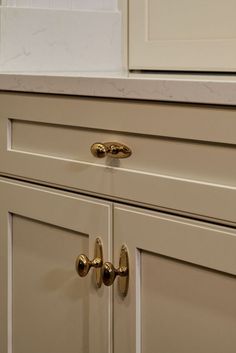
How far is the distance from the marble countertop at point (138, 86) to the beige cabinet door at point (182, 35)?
3 cm

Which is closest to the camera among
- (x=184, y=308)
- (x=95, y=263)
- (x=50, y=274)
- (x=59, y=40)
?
(x=184, y=308)

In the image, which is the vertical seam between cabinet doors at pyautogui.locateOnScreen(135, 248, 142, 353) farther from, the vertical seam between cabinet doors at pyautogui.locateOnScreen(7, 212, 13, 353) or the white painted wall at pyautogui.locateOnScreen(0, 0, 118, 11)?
the white painted wall at pyautogui.locateOnScreen(0, 0, 118, 11)

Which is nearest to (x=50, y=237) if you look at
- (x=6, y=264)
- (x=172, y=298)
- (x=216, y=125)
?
(x=6, y=264)

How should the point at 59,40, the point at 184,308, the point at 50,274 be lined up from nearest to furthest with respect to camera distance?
1. the point at 184,308
2. the point at 50,274
3. the point at 59,40

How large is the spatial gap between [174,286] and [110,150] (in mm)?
215

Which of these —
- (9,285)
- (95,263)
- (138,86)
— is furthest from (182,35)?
(9,285)

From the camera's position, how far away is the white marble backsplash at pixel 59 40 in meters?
1.44

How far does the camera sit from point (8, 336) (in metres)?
1.22

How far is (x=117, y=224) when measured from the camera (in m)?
0.97

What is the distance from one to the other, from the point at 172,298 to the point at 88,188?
0.22m

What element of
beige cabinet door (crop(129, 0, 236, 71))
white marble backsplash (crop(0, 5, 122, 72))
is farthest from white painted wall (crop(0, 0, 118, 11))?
beige cabinet door (crop(129, 0, 236, 71))

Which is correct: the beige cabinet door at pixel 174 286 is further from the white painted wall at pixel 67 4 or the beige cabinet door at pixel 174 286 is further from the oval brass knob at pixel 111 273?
the white painted wall at pixel 67 4

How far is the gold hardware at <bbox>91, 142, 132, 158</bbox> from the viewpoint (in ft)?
3.11

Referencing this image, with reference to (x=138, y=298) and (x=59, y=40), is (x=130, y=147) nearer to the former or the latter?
(x=138, y=298)
